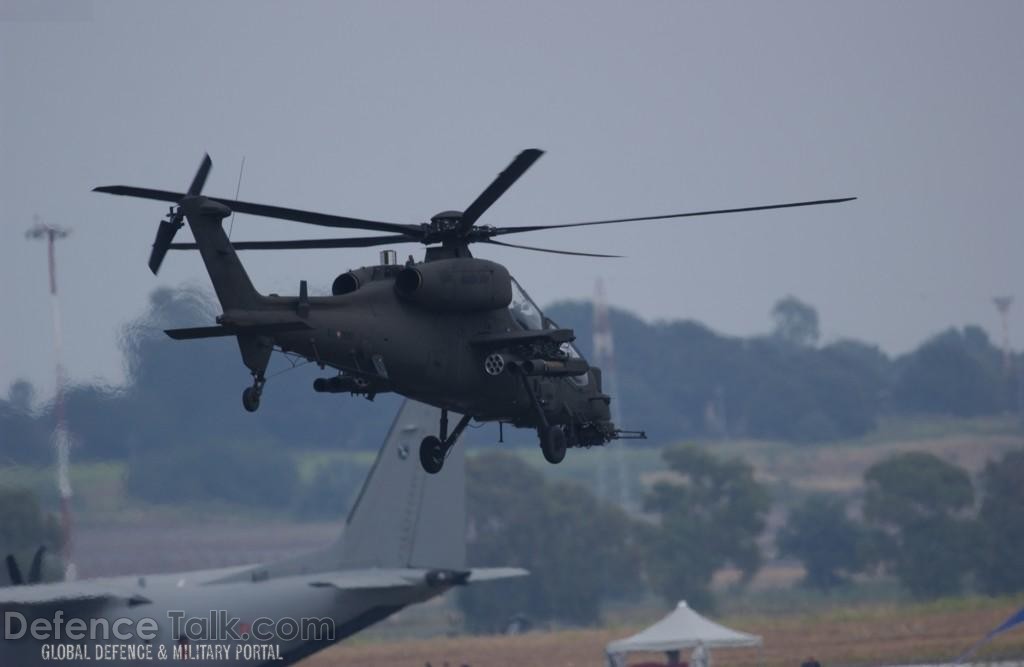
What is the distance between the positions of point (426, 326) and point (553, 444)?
7.51ft

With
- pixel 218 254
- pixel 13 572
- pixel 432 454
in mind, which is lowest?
pixel 13 572

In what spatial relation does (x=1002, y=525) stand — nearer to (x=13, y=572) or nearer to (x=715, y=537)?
(x=715, y=537)

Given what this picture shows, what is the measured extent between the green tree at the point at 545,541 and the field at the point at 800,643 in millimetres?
6126

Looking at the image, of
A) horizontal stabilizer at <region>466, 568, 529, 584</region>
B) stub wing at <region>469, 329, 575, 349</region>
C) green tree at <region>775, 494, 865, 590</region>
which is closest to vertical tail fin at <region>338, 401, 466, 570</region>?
horizontal stabilizer at <region>466, 568, 529, 584</region>

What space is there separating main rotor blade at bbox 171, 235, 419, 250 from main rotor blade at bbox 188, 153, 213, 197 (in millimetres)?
873

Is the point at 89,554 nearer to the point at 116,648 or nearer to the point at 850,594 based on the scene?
the point at 116,648

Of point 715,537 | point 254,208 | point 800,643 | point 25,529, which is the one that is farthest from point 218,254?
point 715,537

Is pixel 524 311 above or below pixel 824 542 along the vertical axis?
above

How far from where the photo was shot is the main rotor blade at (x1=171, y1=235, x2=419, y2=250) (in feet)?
62.7

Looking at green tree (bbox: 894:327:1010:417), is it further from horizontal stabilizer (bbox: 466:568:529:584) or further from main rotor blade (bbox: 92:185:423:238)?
main rotor blade (bbox: 92:185:423:238)

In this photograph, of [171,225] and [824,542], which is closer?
[171,225]

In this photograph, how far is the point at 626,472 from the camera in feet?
221

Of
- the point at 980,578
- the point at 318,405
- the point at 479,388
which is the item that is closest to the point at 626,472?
the point at 980,578

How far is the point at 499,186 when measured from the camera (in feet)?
58.1
